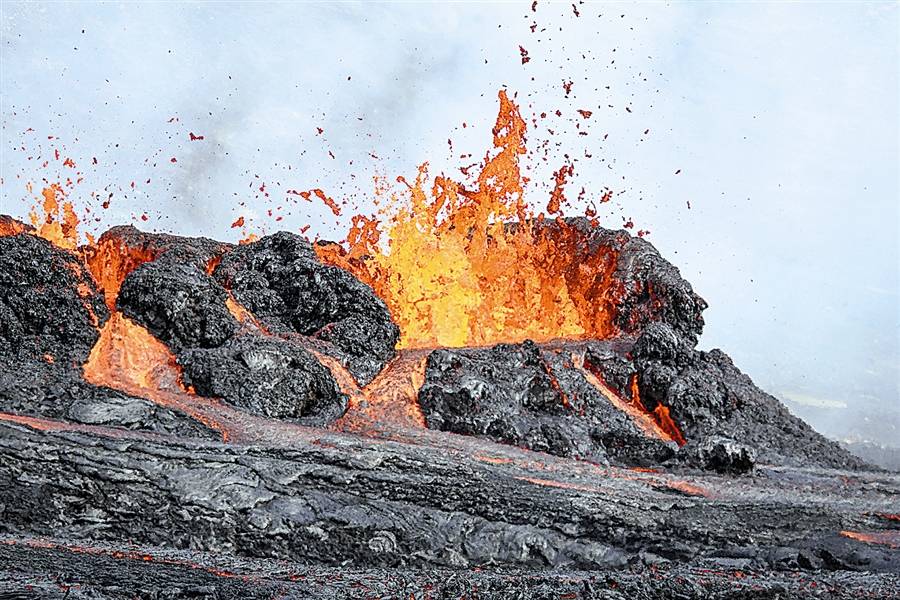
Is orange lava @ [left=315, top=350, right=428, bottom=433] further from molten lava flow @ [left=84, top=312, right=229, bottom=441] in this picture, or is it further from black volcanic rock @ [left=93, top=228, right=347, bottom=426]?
molten lava flow @ [left=84, top=312, right=229, bottom=441]

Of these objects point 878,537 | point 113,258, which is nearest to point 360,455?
point 878,537

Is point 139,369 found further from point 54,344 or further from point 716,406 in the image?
point 716,406

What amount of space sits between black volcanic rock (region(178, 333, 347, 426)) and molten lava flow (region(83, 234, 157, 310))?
1009cm

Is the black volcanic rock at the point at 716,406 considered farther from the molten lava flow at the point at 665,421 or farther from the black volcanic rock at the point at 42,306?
the black volcanic rock at the point at 42,306

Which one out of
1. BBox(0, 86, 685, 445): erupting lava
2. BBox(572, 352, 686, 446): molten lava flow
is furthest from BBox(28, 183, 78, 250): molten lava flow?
BBox(572, 352, 686, 446): molten lava flow

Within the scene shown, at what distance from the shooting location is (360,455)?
606 inches

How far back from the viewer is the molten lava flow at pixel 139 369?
19.0 meters

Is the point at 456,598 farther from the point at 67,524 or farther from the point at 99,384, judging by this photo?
the point at 99,384

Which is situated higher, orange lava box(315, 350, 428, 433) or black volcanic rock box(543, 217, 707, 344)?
black volcanic rock box(543, 217, 707, 344)

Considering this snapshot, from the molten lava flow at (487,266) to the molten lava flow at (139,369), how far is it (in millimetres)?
10312

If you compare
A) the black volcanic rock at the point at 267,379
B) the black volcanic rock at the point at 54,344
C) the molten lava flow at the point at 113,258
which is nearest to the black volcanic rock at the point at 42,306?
the black volcanic rock at the point at 54,344

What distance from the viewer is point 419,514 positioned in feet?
44.4

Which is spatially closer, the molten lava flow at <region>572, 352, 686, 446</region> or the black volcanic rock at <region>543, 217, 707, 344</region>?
the molten lava flow at <region>572, 352, 686, 446</region>

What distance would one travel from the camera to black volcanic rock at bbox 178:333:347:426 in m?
20.6
